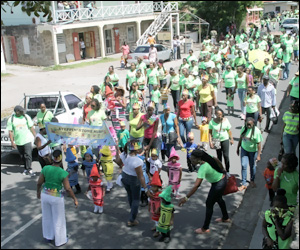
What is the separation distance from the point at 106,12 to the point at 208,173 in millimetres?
25664

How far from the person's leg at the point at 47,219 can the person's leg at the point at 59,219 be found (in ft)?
0.33

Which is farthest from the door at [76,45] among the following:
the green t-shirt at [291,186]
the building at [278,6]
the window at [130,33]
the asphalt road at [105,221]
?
the building at [278,6]

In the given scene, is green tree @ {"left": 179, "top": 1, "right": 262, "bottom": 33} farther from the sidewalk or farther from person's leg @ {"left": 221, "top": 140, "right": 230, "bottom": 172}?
person's leg @ {"left": 221, "top": 140, "right": 230, "bottom": 172}

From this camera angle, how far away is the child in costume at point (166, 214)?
252 inches

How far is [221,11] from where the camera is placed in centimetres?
4012

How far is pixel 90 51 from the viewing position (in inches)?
1216

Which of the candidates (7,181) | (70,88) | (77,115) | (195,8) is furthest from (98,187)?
(195,8)

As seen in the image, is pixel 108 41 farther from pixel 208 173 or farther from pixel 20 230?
pixel 208 173

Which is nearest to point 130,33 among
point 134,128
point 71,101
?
point 71,101

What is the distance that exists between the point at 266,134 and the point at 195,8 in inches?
1274

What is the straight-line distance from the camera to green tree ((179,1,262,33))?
132 feet

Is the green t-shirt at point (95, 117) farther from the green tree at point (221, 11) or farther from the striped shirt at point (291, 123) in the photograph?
the green tree at point (221, 11)

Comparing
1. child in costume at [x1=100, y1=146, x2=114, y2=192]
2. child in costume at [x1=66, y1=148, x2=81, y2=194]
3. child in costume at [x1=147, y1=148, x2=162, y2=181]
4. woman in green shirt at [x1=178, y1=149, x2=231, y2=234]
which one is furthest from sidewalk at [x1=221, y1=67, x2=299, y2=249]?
child in costume at [x1=66, y1=148, x2=81, y2=194]

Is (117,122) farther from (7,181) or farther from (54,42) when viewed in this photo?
(54,42)
